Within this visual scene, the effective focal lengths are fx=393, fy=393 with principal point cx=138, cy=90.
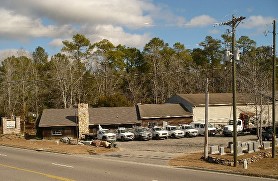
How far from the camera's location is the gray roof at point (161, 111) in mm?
55400

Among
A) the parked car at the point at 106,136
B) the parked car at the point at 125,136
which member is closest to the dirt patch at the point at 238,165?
the parked car at the point at 106,136

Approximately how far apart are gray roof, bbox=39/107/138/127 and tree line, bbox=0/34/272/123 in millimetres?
7061

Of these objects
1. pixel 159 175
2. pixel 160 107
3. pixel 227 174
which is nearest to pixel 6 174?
pixel 159 175

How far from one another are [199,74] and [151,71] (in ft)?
35.7

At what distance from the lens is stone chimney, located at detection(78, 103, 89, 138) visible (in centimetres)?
5122

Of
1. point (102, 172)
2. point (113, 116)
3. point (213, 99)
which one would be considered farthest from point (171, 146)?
point (213, 99)

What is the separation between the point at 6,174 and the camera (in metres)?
20.4

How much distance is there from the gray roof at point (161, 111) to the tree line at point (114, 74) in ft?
21.4

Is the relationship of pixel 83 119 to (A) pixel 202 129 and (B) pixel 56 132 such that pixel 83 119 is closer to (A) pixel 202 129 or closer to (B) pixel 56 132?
(B) pixel 56 132

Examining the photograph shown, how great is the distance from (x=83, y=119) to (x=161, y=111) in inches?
470

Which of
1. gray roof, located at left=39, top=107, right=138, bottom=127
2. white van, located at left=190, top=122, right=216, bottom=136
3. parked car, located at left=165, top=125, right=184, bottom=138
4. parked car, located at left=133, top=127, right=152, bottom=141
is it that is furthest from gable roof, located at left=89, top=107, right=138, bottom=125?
white van, located at left=190, top=122, right=216, bottom=136

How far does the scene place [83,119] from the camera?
51594mm

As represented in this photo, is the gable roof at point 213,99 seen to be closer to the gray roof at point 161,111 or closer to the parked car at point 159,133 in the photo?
the gray roof at point 161,111

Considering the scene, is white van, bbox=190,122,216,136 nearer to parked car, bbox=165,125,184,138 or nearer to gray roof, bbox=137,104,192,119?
parked car, bbox=165,125,184,138
